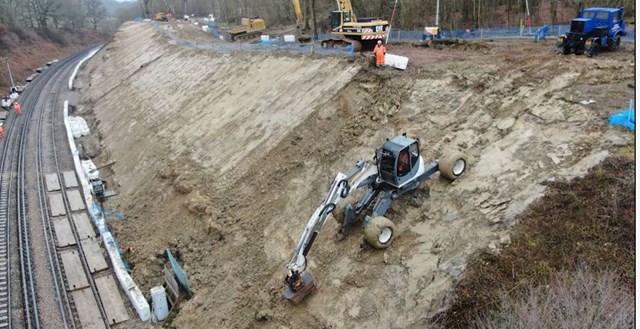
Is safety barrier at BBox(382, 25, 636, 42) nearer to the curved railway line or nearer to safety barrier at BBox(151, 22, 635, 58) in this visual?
safety barrier at BBox(151, 22, 635, 58)

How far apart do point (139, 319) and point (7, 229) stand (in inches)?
375

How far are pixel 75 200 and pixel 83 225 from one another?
312 centimetres

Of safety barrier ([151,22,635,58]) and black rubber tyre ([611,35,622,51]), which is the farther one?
safety barrier ([151,22,635,58])

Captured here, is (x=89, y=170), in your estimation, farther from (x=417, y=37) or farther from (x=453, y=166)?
(x=417, y=37)

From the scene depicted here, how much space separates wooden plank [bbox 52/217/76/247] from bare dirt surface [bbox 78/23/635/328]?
1904 millimetres

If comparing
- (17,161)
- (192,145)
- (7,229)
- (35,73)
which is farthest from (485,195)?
(35,73)

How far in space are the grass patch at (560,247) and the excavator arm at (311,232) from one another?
351cm

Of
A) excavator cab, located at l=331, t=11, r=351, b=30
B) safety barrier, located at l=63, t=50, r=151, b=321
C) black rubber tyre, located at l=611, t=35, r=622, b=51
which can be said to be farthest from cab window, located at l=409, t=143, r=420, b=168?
excavator cab, located at l=331, t=11, r=351, b=30

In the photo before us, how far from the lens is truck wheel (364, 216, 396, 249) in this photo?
486 inches

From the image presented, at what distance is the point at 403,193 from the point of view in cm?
1366

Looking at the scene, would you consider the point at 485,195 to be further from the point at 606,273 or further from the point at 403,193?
the point at 606,273

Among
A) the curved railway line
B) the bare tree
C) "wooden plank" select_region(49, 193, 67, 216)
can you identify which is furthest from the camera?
the bare tree

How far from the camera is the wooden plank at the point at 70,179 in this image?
2502 centimetres

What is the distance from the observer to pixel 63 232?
2034cm
